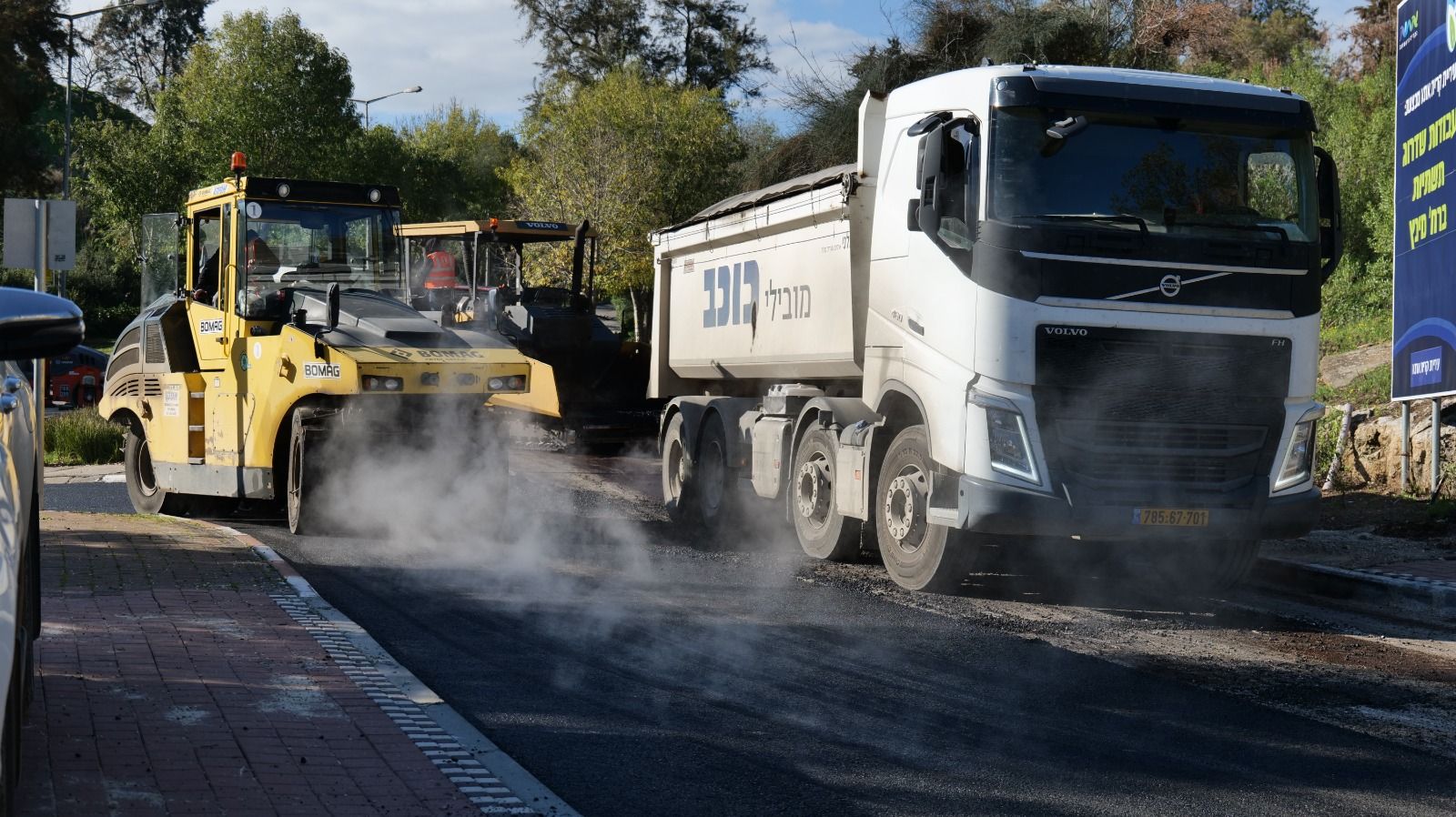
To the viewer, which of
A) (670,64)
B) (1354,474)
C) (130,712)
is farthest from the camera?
(670,64)

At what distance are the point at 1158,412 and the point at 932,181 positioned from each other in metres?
1.95

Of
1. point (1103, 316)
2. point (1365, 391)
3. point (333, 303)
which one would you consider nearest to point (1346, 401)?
point (1365, 391)

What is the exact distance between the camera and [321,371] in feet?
39.1

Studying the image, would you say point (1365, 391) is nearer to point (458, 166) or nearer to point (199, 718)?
point (199, 718)

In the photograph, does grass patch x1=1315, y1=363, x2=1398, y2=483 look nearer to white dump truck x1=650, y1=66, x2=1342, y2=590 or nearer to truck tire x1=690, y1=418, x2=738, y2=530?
truck tire x1=690, y1=418, x2=738, y2=530

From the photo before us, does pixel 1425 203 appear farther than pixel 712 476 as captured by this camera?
No

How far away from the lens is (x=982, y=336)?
8.85 meters

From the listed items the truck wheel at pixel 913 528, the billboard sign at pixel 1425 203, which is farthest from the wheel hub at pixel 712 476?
the billboard sign at pixel 1425 203

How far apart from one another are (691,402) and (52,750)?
9.09 metres

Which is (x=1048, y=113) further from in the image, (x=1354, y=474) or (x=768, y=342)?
(x=1354, y=474)

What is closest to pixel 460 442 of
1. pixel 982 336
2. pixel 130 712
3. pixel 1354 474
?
pixel 982 336

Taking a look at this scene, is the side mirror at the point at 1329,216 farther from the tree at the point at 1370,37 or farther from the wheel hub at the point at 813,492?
the tree at the point at 1370,37

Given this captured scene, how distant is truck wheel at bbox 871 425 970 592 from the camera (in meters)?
9.42


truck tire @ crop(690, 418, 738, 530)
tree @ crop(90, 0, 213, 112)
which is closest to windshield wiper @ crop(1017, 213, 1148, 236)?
truck tire @ crop(690, 418, 738, 530)
